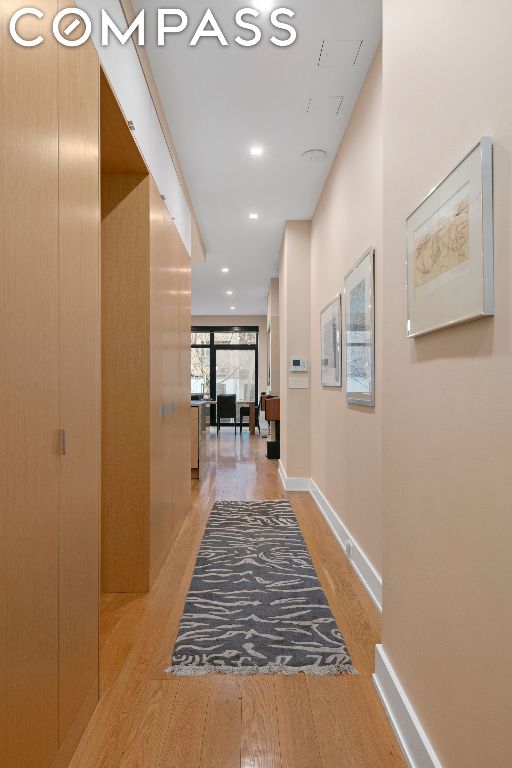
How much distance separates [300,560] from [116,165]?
2.49 meters

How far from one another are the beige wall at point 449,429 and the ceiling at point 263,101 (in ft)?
3.11

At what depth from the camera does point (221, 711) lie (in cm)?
181

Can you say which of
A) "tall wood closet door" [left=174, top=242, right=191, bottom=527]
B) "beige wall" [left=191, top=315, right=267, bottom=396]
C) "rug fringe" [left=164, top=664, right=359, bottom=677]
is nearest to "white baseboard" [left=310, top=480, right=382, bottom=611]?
"rug fringe" [left=164, top=664, right=359, bottom=677]

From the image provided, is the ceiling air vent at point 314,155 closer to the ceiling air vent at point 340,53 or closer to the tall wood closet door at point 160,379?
the ceiling air vent at point 340,53

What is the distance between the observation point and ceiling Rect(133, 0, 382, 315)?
8.65ft

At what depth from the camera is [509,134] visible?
100 centimetres

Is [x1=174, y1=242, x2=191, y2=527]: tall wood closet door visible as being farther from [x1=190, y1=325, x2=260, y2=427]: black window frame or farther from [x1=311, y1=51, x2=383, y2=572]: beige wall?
[x1=190, y1=325, x2=260, y2=427]: black window frame

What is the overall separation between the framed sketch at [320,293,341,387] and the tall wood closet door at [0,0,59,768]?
2.76m

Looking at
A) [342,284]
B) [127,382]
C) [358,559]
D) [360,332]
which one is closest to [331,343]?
[342,284]

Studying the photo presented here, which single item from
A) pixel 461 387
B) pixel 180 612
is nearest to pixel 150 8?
pixel 461 387

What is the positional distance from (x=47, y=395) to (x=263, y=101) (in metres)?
2.69

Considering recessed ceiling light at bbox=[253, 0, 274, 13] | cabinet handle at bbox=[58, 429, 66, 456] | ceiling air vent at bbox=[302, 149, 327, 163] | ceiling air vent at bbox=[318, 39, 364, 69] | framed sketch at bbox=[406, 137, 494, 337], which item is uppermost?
recessed ceiling light at bbox=[253, 0, 274, 13]

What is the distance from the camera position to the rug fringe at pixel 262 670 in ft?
6.69

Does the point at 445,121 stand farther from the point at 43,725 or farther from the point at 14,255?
the point at 43,725
